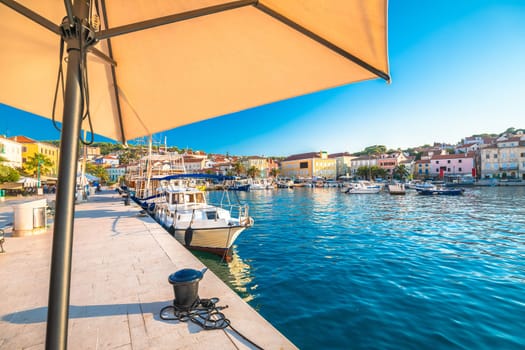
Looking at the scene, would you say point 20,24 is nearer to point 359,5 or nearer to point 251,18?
point 251,18

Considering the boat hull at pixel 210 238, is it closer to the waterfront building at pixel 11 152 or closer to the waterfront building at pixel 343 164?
the waterfront building at pixel 11 152

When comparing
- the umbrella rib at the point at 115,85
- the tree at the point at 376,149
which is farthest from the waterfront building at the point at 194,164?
the umbrella rib at the point at 115,85

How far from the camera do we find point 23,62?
2.49 meters

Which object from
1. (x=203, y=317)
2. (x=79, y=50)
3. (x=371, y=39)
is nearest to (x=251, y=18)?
(x=371, y=39)

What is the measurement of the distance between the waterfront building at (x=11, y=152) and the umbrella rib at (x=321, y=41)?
60.6 m

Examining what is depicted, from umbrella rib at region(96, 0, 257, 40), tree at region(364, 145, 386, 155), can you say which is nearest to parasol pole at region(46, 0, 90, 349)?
umbrella rib at region(96, 0, 257, 40)

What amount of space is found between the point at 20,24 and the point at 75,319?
3.67 metres

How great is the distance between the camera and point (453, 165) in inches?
3086

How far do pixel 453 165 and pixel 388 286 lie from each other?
92166 millimetres

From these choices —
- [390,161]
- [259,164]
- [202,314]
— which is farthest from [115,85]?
[390,161]

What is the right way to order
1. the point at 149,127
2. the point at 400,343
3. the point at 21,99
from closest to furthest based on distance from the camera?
the point at 21,99 → the point at 149,127 → the point at 400,343

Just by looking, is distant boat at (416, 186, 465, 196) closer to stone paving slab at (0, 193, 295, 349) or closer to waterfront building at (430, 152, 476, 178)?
waterfront building at (430, 152, 476, 178)

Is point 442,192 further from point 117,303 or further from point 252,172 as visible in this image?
point 252,172

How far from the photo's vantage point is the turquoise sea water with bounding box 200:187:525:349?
500 cm
